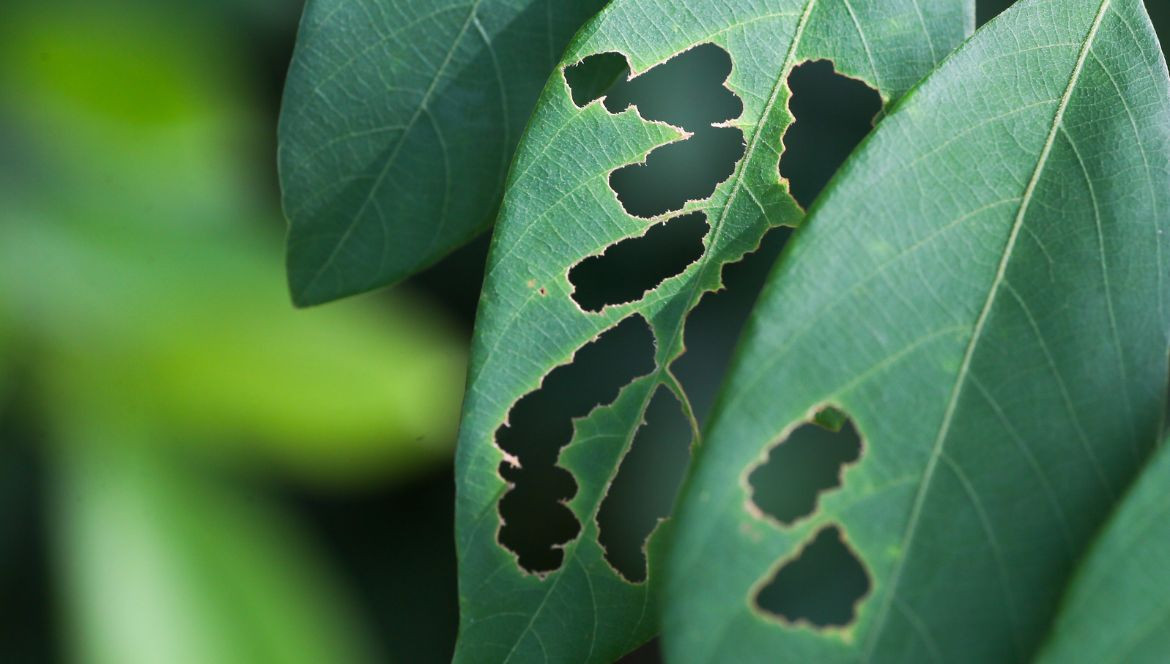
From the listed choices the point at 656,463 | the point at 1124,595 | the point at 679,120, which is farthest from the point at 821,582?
the point at 1124,595

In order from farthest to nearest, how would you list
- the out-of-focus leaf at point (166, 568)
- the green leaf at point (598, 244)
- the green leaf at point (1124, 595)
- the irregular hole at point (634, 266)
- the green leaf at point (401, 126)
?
the irregular hole at point (634, 266), the out-of-focus leaf at point (166, 568), the green leaf at point (401, 126), the green leaf at point (598, 244), the green leaf at point (1124, 595)

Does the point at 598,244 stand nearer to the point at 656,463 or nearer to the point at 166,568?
the point at 166,568

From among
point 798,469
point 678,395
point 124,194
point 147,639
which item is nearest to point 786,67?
point 678,395

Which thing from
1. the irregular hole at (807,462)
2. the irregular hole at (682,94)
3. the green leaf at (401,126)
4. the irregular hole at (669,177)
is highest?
the green leaf at (401,126)

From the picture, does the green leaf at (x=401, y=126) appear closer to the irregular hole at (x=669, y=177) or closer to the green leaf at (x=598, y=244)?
the green leaf at (x=598, y=244)

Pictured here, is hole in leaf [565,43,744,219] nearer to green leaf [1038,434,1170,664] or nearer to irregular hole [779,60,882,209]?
irregular hole [779,60,882,209]

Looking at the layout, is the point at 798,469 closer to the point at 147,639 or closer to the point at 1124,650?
the point at 147,639

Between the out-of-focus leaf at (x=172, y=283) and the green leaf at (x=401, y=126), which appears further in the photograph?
the out-of-focus leaf at (x=172, y=283)

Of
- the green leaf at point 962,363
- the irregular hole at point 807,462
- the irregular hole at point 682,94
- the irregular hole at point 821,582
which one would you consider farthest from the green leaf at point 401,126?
the irregular hole at point 821,582

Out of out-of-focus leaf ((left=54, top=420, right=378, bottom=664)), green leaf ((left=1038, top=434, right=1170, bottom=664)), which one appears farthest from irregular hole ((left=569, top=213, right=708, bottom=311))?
green leaf ((left=1038, top=434, right=1170, bottom=664))
